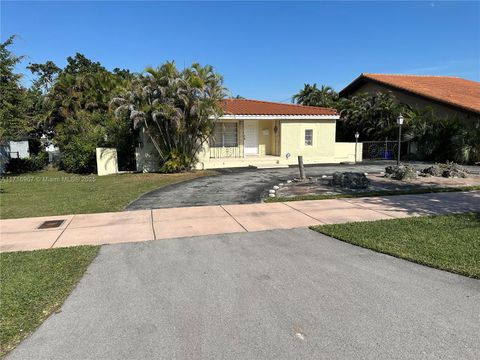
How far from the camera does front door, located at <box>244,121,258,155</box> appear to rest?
21453mm

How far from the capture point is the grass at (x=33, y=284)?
347cm

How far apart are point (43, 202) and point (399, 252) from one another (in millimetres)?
9321

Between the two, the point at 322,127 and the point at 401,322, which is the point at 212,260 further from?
the point at 322,127

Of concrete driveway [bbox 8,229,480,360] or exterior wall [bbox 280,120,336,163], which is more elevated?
exterior wall [bbox 280,120,336,163]

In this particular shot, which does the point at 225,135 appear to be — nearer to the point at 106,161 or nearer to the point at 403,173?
the point at 106,161

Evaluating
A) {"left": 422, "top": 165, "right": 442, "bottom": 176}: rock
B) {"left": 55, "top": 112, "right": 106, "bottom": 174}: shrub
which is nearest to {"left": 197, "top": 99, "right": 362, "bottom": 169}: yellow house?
{"left": 55, "top": 112, "right": 106, "bottom": 174}: shrub

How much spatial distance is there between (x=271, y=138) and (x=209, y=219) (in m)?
14.7

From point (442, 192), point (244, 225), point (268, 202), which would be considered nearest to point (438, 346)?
point (244, 225)

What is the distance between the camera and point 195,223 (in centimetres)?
754

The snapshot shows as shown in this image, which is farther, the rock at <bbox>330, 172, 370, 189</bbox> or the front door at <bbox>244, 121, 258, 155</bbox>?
the front door at <bbox>244, 121, 258, 155</bbox>

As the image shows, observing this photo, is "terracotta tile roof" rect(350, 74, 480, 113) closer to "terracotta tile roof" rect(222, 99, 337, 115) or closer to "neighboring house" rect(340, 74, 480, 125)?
"neighboring house" rect(340, 74, 480, 125)

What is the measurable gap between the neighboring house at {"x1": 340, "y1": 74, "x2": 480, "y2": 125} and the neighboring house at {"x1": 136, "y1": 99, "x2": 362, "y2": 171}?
548cm

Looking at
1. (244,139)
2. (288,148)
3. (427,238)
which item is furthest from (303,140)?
(427,238)

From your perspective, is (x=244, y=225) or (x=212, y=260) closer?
(x=212, y=260)
